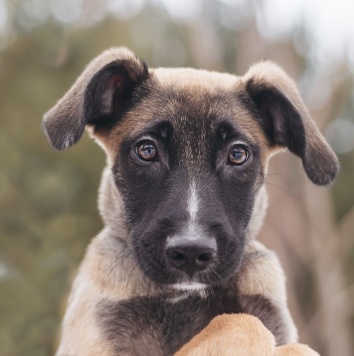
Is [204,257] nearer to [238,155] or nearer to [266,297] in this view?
[266,297]

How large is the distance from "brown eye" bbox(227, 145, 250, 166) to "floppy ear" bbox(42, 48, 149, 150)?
871 mm

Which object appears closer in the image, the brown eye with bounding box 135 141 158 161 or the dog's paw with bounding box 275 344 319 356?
the dog's paw with bounding box 275 344 319 356

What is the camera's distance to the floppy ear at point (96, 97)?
427cm

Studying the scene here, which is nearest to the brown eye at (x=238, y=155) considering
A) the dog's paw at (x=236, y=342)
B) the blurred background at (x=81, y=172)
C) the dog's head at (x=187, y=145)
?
the dog's head at (x=187, y=145)

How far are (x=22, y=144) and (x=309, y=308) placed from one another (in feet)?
28.3

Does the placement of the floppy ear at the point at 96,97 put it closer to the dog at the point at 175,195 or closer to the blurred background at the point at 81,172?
the dog at the point at 175,195

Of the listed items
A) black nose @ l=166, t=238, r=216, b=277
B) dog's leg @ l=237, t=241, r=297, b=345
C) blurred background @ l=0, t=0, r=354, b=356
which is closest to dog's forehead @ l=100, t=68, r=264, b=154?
black nose @ l=166, t=238, r=216, b=277

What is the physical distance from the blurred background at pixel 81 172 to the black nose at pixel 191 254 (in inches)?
212

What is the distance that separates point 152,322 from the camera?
166 inches

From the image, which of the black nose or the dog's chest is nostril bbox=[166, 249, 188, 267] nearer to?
the black nose

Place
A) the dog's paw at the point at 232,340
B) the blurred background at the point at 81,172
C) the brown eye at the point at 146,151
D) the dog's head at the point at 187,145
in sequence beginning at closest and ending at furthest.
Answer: the dog's paw at the point at 232,340
the dog's head at the point at 187,145
the brown eye at the point at 146,151
the blurred background at the point at 81,172

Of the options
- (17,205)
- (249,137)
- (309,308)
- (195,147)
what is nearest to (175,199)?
(195,147)

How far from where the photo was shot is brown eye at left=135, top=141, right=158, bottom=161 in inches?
173

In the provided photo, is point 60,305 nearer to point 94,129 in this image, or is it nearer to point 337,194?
point 94,129
